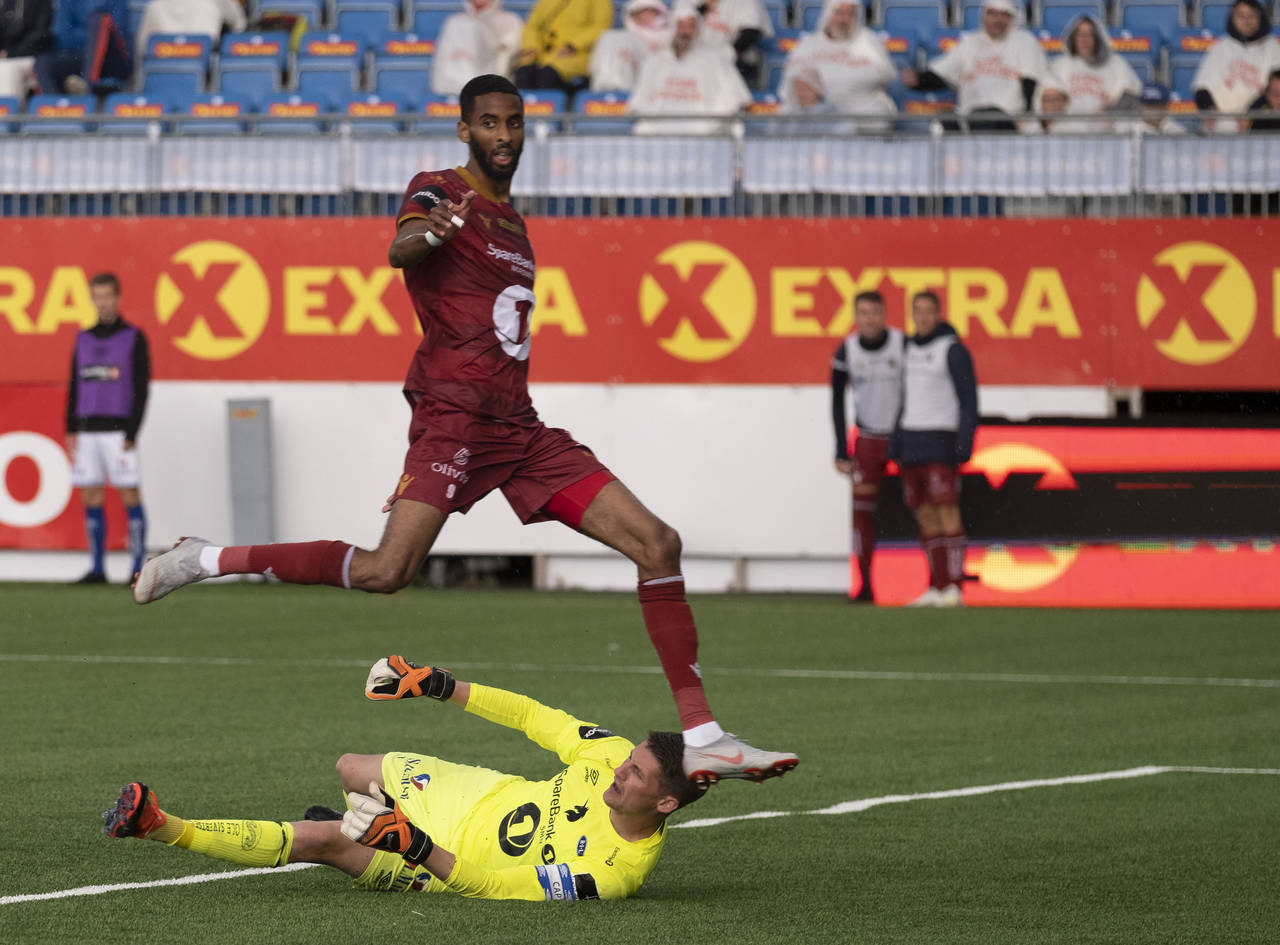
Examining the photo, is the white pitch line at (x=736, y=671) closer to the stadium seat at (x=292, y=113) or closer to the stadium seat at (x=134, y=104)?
the stadium seat at (x=292, y=113)

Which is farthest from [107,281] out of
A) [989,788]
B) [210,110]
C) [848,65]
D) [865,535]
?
[989,788]

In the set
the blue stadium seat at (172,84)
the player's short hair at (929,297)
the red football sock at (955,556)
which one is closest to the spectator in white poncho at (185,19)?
the blue stadium seat at (172,84)

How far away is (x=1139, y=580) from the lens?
16.3 meters

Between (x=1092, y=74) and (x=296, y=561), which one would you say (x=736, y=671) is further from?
(x=1092, y=74)

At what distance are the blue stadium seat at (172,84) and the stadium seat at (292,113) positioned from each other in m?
0.85

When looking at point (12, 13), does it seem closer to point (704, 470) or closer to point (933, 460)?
point (704, 470)

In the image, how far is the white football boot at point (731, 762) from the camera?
19.1 ft

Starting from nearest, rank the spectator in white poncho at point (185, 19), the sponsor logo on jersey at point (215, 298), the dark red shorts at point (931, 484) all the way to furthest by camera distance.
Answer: the dark red shorts at point (931, 484)
the sponsor logo on jersey at point (215, 298)
the spectator in white poncho at point (185, 19)

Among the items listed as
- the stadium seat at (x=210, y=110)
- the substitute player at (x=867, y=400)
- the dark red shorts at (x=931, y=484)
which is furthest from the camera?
the stadium seat at (x=210, y=110)

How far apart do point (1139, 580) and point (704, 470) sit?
3.68 m

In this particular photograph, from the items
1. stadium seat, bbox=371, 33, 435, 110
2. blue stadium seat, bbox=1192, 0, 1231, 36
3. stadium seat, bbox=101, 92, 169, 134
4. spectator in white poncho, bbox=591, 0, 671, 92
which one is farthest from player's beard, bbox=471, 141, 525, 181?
blue stadium seat, bbox=1192, 0, 1231, 36

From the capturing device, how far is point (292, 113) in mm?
18922

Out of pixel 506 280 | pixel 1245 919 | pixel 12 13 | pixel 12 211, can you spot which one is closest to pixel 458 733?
pixel 506 280

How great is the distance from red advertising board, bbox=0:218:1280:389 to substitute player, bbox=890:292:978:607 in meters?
1.58
